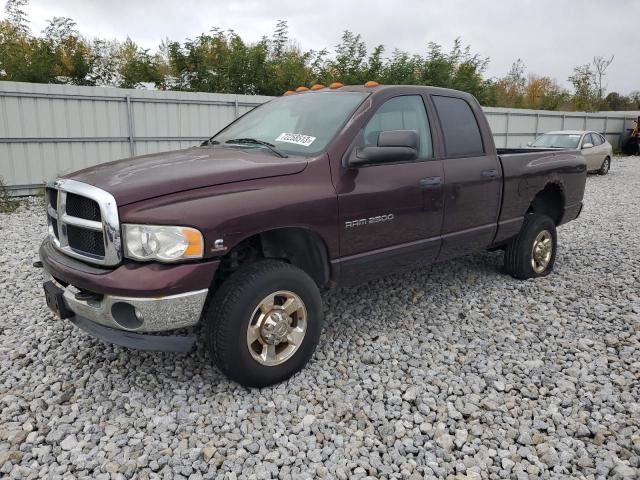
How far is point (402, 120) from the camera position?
3.85 metres

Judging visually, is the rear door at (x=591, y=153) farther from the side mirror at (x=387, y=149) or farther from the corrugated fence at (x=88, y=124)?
the side mirror at (x=387, y=149)

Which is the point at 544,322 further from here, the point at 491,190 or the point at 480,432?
the point at 480,432

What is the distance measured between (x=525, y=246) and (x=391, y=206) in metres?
2.16

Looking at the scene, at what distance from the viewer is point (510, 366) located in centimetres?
342

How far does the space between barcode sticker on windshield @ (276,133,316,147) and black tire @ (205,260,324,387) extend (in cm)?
89

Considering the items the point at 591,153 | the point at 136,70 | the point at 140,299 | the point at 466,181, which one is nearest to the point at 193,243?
the point at 140,299

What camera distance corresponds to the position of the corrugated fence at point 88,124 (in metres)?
9.48

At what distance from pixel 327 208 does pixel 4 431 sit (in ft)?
7.11

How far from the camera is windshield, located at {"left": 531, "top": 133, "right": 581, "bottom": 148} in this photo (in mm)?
14344

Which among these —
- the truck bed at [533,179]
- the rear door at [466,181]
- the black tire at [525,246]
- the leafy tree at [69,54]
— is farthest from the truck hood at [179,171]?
the leafy tree at [69,54]

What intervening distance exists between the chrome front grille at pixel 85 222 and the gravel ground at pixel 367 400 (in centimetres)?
88

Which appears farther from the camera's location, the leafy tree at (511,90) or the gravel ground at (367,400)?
the leafy tree at (511,90)

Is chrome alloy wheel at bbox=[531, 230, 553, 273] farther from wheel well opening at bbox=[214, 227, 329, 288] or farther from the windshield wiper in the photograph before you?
the windshield wiper

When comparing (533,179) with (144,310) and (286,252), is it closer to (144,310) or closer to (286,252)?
(286,252)
